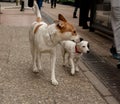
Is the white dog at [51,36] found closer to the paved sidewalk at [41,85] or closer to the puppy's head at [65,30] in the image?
the puppy's head at [65,30]

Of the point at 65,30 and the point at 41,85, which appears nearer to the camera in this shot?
the point at 65,30

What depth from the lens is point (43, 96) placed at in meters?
4.54

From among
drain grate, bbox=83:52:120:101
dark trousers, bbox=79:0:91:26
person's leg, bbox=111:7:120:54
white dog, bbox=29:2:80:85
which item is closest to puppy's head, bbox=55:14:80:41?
white dog, bbox=29:2:80:85

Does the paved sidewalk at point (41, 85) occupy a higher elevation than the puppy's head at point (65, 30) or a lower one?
lower

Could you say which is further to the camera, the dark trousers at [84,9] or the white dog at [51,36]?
the dark trousers at [84,9]

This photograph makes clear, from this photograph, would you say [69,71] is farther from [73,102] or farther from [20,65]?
[73,102]

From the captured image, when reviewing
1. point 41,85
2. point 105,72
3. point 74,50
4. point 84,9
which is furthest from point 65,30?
point 84,9

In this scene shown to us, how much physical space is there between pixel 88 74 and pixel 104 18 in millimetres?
4282

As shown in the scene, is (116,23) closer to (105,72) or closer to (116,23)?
(116,23)

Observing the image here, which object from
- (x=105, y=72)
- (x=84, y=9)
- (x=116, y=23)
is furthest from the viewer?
(x=84, y=9)

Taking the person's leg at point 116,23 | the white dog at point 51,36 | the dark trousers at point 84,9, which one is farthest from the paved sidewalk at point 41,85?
the dark trousers at point 84,9

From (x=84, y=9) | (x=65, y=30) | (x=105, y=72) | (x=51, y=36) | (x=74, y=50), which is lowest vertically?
(x=105, y=72)

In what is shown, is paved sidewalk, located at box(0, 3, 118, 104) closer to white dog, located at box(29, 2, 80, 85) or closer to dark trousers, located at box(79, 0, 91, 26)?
white dog, located at box(29, 2, 80, 85)

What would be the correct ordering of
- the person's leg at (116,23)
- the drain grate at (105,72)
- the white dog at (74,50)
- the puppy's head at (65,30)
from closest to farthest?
the puppy's head at (65,30)
the drain grate at (105,72)
the white dog at (74,50)
the person's leg at (116,23)
